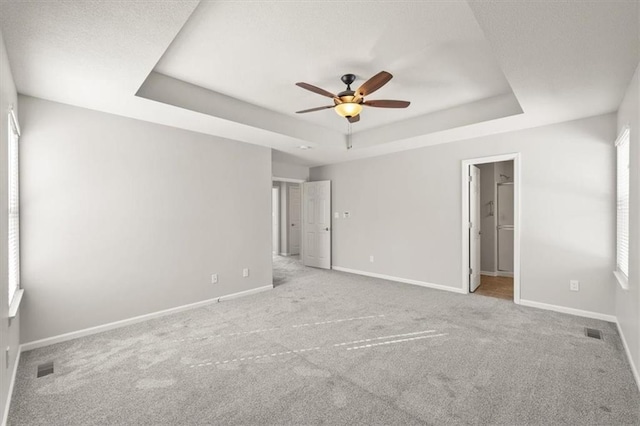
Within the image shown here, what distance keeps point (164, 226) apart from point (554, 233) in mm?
4823

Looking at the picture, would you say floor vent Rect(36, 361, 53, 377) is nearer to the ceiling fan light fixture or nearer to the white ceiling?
the white ceiling

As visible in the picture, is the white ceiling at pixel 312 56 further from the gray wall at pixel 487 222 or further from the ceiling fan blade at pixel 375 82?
the gray wall at pixel 487 222

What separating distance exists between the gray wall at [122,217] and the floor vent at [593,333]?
13.5 feet

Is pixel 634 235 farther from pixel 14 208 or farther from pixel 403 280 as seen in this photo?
pixel 14 208

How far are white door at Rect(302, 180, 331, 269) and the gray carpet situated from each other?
292cm

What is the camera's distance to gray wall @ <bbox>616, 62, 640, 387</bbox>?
2361 millimetres

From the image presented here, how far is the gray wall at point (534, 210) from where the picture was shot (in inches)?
142

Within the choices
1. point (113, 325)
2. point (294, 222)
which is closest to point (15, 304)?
point (113, 325)

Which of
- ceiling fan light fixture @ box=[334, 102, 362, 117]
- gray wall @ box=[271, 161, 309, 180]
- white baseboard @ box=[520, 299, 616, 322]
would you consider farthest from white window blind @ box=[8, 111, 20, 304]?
white baseboard @ box=[520, 299, 616, 322]

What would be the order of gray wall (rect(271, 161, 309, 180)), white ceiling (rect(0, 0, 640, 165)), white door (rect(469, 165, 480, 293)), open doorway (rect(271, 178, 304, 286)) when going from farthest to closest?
open doorway (rect(271, 178, 304, 286)), gray wall (rect(271, 161, 309, 180)), white door (rect(469, 165, 480, 293)), white ceiling (rect(0, 0, 640, 165))

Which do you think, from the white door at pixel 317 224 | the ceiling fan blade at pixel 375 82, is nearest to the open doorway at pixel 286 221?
A: the white door at pixel 317 224

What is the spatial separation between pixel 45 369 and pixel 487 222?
6816 mm

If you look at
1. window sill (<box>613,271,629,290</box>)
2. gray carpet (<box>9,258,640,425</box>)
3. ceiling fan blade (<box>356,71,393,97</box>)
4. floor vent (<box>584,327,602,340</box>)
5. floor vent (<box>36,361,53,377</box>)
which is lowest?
floor vent (<box>36,361,53,377</box>)

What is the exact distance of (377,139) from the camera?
16.4 feet
